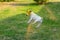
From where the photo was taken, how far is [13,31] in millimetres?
6609

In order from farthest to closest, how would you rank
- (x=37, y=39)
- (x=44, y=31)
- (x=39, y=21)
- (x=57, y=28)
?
(x=57, y=28), (x=44, y=31), (x=39, y=21), (x=37, y=39)

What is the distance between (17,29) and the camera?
6887mm

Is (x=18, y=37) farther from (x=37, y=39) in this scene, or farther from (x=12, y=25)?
(x=12, y=25)

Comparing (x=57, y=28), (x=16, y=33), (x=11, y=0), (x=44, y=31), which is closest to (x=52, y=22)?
(x=57, y=28)

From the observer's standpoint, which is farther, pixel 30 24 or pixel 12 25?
pixel 12 25

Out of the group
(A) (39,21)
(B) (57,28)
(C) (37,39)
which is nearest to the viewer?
(C) (37,39)

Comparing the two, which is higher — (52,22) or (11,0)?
(52,22)

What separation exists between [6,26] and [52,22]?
1.58 m

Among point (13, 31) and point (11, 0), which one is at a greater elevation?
point (13, 31)

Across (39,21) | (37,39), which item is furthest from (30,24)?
(37,39)

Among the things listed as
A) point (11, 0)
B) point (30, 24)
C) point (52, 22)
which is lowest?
point (11, 0)

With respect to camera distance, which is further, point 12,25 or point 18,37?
point 12,25

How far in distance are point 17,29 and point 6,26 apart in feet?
1.72

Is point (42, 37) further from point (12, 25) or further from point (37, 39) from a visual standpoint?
point (12, 25)
